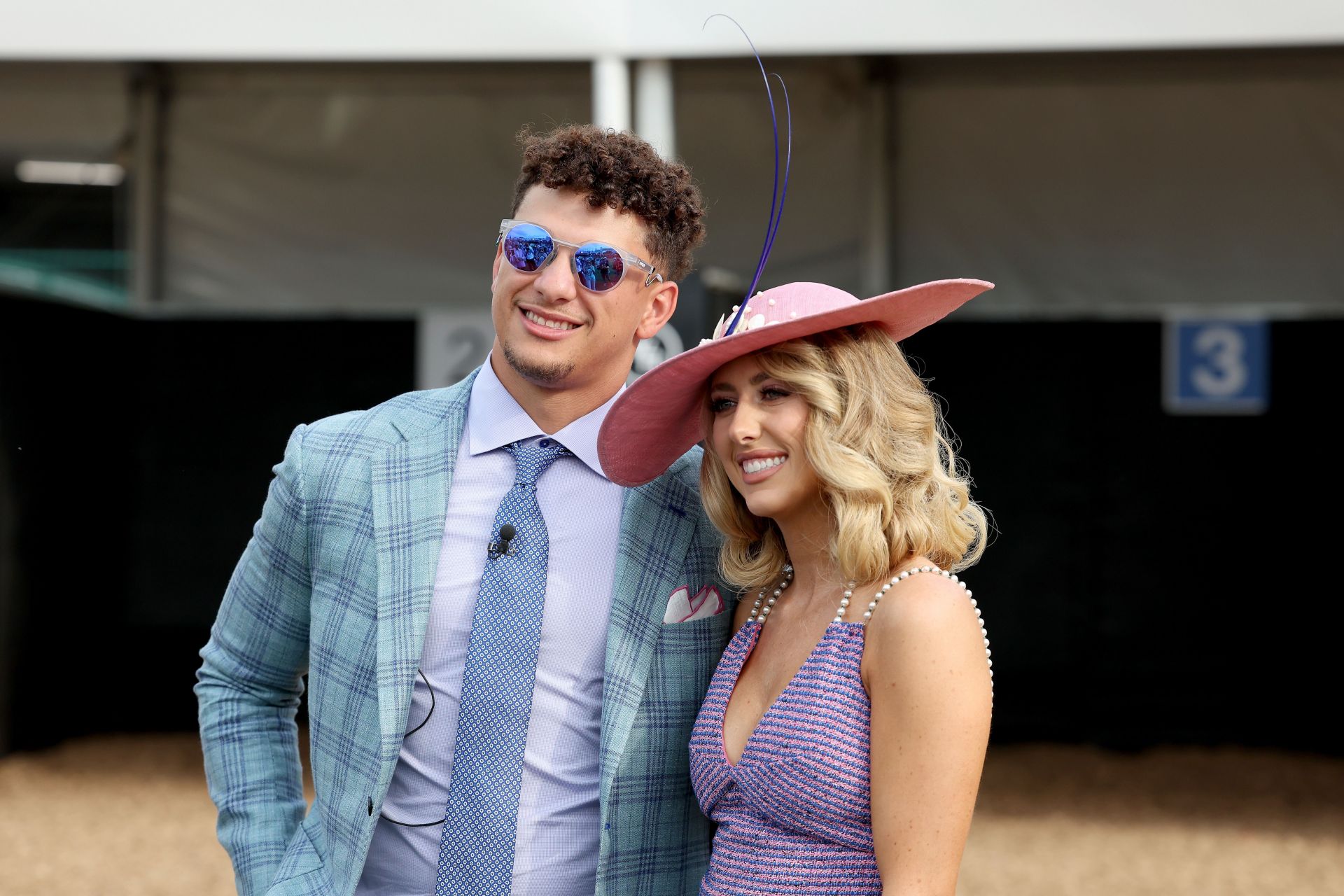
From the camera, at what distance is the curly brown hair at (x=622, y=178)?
6.53ft

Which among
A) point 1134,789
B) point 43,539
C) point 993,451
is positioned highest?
point 993,451

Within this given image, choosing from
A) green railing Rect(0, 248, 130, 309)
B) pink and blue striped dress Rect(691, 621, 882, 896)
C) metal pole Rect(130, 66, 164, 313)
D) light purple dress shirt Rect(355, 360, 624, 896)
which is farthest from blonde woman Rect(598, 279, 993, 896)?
metal pole Rect(130, 66, 164, 313)

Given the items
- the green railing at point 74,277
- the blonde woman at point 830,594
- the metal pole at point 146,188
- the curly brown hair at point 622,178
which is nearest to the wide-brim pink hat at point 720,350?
the blonde woman at point 830,594

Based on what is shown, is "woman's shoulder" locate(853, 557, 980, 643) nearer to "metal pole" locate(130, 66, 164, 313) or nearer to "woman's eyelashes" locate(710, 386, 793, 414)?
"woman's eyelashes" locate(710, 386, 793, 414)

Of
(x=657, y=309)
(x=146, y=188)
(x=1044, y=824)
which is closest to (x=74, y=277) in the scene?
(x=146, y=188)

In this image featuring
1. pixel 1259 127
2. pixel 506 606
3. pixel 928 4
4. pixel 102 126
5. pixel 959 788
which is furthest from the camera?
pixel 102 126

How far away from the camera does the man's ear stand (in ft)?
6.81

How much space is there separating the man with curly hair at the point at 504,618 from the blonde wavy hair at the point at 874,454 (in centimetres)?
29

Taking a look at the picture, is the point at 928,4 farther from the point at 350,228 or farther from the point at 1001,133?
the point at 350,228

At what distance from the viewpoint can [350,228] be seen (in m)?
7.03

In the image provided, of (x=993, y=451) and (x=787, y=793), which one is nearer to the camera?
(x=787, y=793)

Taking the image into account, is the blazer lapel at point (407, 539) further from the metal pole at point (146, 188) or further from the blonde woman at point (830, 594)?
the metal pole at point (146, 188)

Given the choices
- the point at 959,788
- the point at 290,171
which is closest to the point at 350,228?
the point at 290,171

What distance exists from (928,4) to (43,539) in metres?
5.07
